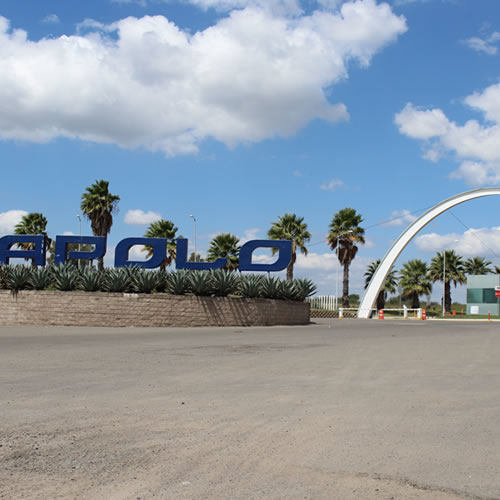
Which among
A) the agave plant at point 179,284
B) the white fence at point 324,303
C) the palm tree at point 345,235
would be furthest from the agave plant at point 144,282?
the palm tree at point 345,235

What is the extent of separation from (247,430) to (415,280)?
6883cm

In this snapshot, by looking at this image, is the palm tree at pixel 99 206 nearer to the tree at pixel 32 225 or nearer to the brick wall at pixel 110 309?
the tree at pixel 32 225

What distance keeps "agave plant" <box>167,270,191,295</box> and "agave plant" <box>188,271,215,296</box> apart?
0.21 m

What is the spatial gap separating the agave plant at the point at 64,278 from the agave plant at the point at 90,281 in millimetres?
315

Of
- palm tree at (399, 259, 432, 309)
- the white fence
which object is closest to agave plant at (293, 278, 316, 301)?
the white fence

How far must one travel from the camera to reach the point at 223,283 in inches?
995

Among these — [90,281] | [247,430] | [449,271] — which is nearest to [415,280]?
[449,271]

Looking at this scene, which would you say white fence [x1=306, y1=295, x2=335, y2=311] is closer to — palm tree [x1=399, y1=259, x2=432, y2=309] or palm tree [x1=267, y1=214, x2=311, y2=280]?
palm tree [x1=267, y1=214, x2=311, y2=280]

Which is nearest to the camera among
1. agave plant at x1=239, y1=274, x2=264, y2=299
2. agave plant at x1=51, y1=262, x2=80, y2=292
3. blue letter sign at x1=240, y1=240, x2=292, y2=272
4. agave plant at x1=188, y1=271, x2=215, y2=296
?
agave plant at x1=188, y1=271, x2=215, y2=296

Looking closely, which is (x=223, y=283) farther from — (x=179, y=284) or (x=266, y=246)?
(x=266, y=246)

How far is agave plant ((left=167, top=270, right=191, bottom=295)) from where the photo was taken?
976 inches

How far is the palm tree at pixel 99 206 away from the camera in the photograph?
53.0 metres

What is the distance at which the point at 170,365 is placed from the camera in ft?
34.8

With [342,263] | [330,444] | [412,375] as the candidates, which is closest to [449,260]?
[342,263]
